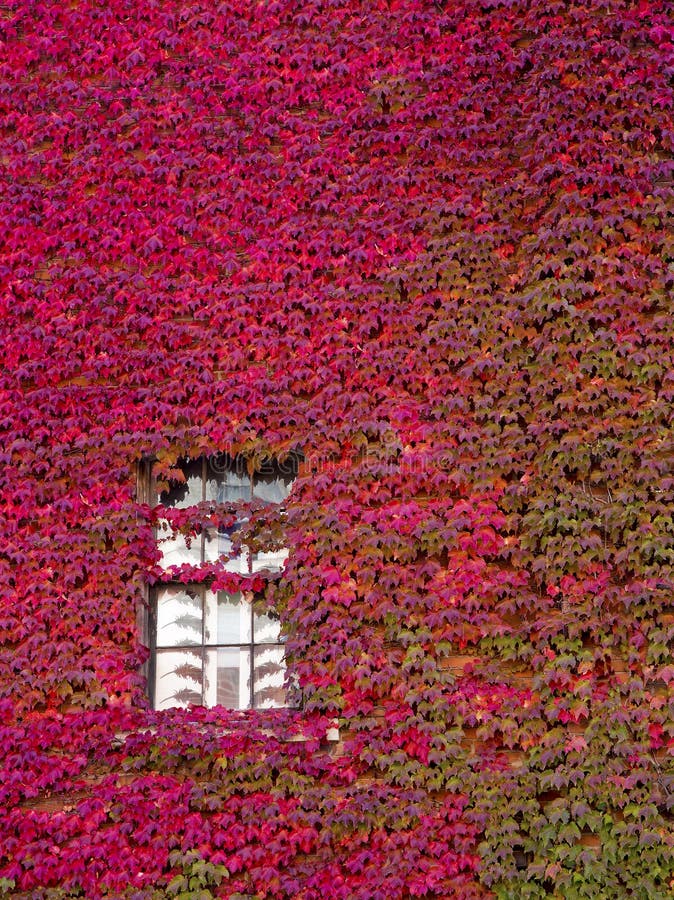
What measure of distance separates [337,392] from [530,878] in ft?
11.0

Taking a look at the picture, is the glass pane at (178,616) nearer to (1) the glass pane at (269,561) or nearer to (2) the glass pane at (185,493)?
(1) the glass pane at (269,561)

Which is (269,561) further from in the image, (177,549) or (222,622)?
(177,549)

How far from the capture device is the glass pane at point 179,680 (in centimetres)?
738

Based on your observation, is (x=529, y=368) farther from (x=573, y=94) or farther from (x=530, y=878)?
(x=530, y=878)

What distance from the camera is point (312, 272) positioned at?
7.77 meters

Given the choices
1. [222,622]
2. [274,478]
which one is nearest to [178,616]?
[222,622]

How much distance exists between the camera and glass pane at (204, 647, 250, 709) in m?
7.34

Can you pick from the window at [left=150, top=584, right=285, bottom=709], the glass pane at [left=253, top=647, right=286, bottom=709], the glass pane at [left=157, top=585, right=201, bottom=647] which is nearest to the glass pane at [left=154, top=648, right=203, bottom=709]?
the window at [left=150, top=584, right=285, bottom=709]

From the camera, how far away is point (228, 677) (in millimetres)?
7371

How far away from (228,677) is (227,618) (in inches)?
15.6

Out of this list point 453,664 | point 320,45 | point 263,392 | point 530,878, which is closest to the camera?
point 530,878

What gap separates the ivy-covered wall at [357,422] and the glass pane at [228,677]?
26 cm

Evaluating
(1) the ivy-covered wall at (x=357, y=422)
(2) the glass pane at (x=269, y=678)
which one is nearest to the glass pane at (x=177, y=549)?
(1) the ivy-covered wall at (x=357, y=422)

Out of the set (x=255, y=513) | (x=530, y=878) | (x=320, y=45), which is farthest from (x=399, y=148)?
(x=530, y=878)
